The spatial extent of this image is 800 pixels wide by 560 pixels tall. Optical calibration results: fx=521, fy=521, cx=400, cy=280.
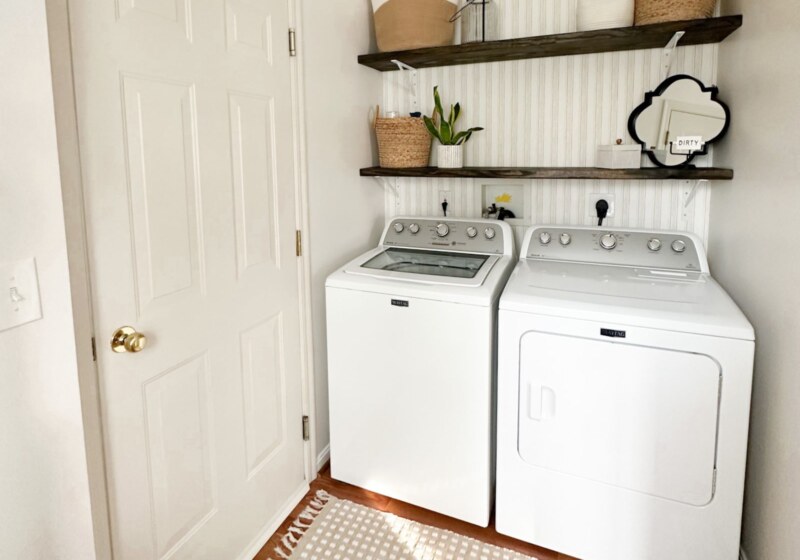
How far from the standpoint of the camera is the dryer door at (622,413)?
60.4 inches

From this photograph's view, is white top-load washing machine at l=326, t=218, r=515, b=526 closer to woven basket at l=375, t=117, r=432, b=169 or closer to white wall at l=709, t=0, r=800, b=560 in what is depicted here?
woven basket at l=375, t=117, r=432, b=169

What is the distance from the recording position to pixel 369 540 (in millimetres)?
1896

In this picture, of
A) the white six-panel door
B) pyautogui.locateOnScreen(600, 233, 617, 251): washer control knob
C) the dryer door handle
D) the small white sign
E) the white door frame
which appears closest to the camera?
the white door frame

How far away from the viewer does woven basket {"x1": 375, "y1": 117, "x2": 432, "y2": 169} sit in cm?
231

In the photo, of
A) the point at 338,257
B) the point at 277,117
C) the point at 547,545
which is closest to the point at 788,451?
the point at 547,545

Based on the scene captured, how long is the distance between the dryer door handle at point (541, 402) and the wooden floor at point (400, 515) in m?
0.52

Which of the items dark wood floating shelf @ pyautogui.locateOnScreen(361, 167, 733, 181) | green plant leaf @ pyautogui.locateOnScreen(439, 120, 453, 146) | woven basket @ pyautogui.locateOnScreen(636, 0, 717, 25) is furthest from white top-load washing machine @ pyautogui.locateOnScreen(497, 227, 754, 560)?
woven basket @ pyautogui.locateOnScreen(636, 0, 717, 25)

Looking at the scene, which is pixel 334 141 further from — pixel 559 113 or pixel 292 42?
pixel 559 113

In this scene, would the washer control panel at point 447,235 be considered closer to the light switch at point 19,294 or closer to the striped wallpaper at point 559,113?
the striped wallpaper at point 559,113

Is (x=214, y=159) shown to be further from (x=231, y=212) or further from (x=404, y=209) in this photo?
(x=404, y=209)

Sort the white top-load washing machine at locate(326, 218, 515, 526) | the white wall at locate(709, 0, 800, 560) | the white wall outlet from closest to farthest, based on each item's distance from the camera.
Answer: the white wall at locate(709, 0, 800, 560)
the white top-load washing machine at locate(326, 218, 515, 526)
the white wall outlet

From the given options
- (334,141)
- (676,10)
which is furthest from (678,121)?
(334,141)

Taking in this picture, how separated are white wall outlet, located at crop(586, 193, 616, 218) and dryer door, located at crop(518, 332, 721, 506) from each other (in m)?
0.86

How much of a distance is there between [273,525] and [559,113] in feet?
6.67
